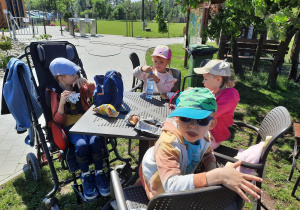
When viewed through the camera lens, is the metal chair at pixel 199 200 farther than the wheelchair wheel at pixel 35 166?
No

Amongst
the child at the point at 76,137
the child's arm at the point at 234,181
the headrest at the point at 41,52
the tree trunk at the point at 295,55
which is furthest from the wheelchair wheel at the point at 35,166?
the tree trunk at the point at 295,55

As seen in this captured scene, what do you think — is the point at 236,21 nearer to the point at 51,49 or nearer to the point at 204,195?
the point at 51,49

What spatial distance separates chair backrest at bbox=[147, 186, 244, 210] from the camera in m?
1.15

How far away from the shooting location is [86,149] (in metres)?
2.49

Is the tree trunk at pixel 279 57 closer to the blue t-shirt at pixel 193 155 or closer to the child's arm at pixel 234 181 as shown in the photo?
the blue t-shirt at pixel 193 155

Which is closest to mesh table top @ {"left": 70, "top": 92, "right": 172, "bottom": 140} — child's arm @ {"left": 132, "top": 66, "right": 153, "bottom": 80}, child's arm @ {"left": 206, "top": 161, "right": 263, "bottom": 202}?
child's arm @ {"left": 132, "top": 66, "right": 153, "bottom": 80}

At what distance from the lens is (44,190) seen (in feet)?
9.49

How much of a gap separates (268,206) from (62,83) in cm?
300

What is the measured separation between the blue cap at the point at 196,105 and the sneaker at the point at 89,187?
64.4 inches

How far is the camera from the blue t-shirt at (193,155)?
159 centimetres

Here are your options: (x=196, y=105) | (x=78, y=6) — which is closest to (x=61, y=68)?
(x=196, y=105)

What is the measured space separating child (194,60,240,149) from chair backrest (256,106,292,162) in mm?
383

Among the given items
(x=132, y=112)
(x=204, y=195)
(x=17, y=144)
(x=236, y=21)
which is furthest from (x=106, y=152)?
(x=236, y=21)

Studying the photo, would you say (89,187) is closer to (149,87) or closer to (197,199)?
(149,87)
